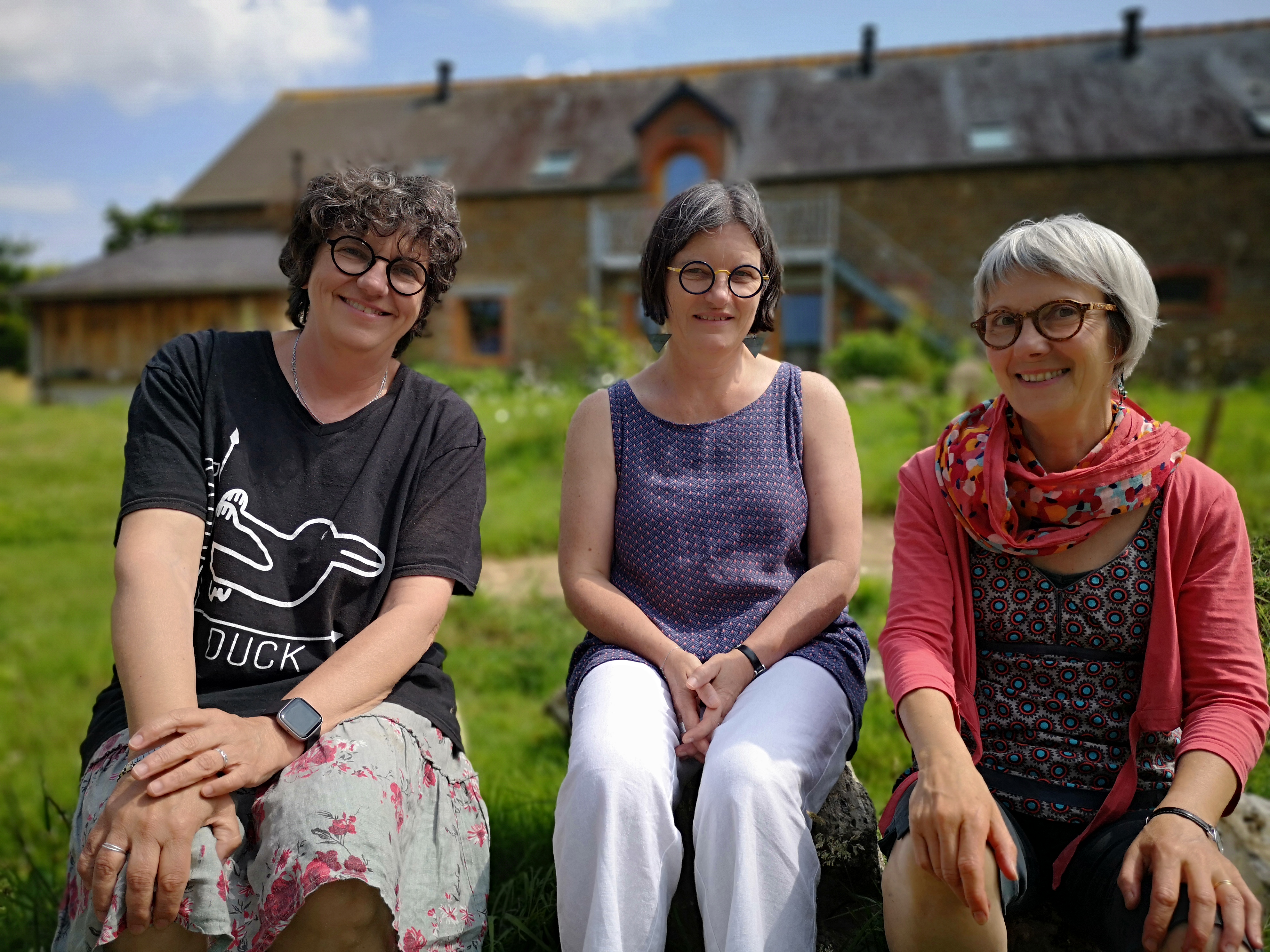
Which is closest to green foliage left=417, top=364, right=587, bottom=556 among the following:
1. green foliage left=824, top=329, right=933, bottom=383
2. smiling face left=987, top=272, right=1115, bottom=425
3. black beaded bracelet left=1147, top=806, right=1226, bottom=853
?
smiling face left=987, top=272, right=1115, bottom=425

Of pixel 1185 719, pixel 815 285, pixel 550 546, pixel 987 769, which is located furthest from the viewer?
pixel 815 285

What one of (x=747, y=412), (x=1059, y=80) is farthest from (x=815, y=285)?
(x=747, y=412)

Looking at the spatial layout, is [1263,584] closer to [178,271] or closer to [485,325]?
[485,325]

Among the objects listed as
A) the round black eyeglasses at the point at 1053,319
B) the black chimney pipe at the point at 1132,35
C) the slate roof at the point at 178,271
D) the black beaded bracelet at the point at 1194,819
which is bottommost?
the black beaded bracelet at the point at 1194,819

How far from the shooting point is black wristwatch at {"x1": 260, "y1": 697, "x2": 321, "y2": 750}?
179 centimetres

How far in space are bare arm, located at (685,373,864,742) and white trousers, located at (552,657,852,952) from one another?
4.9 inches

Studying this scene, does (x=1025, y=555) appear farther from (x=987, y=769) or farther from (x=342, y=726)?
(x=342, y=726)

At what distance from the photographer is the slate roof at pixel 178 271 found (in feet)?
61.1

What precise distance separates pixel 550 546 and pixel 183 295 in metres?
15.6

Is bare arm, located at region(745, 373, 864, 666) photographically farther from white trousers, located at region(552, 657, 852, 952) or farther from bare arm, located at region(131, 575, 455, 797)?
bare arm, located at region(131, 575, 455, 797)

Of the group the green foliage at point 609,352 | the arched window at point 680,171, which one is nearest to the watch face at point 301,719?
the green foliage at point 609,352

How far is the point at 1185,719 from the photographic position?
1750mm

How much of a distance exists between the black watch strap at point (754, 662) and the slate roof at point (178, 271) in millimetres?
17693

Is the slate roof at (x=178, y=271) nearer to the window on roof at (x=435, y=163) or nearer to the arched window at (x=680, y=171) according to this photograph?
the window on roof at (x=435, y=163)
